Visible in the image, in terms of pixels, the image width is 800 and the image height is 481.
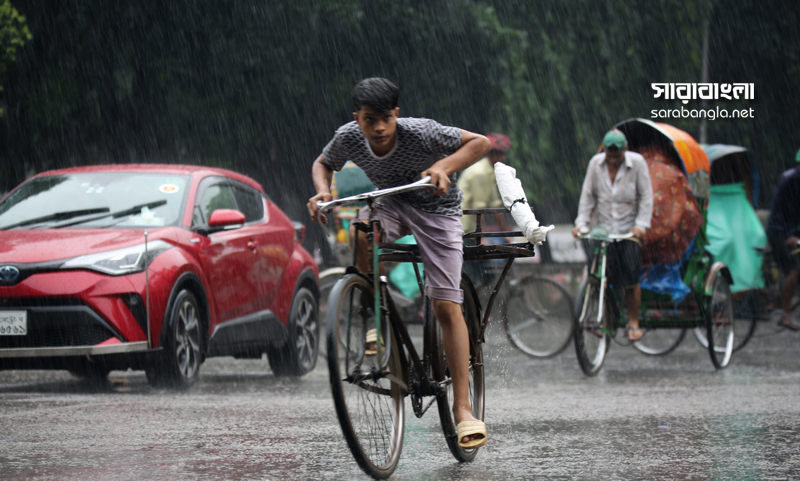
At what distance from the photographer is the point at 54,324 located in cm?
694

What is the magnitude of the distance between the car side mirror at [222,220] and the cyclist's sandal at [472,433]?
12.2 ft

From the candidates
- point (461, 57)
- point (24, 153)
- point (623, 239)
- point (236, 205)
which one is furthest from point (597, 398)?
point (461, 57)

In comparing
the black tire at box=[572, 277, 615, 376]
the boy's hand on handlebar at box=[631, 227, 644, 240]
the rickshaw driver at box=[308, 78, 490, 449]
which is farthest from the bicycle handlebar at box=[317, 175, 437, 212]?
the boy's hand on handlebar at box=[631, 227, 644, 240]

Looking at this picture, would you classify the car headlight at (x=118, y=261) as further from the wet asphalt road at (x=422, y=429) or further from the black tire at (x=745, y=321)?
the black tire at (x=745, y=321)

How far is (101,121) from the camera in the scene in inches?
583

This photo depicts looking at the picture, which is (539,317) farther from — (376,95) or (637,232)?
(376,95)

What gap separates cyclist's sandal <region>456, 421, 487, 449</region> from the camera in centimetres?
459

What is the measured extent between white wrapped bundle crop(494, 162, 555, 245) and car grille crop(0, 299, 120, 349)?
3.25 meters

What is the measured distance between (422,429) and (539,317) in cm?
477

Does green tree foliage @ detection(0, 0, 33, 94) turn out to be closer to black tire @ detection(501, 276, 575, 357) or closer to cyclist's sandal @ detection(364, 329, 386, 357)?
black tire @ detection(501, 276, 575, 357)

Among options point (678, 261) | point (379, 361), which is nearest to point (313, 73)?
point (678, 261)

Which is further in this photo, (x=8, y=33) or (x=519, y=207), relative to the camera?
(x=8, y=33)

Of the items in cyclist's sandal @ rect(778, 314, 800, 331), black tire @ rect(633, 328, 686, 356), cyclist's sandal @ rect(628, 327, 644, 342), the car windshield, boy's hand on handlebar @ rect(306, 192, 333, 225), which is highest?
the car windshield

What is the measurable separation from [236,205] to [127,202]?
1.17 meters
